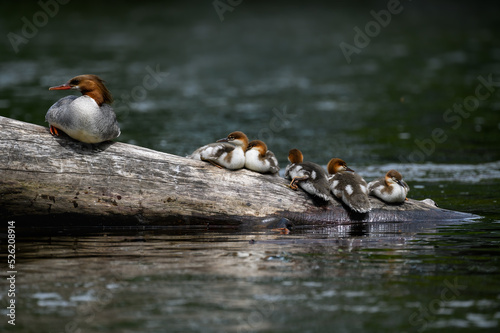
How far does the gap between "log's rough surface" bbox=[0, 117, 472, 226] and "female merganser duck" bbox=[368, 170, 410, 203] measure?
0.44 feet

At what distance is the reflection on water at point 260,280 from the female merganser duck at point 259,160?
86 centimetres

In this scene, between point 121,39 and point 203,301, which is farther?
point 121,39

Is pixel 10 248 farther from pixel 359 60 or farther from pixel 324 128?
pixel 359 60

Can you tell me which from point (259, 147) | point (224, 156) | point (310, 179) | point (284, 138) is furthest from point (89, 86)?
point (284, 138)

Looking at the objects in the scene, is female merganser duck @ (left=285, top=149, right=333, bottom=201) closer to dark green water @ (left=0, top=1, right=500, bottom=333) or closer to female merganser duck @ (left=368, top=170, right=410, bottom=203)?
dark green water @ (left=0, top=1, right=500, bottom=333)

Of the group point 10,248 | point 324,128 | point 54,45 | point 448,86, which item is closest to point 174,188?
point 10,248

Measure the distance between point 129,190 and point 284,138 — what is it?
881 cm

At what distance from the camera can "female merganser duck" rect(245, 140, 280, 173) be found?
9141mm

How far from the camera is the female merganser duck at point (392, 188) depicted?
30.3 feet

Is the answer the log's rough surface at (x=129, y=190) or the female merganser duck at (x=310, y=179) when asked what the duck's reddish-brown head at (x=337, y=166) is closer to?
the female merganser duck at (x=310, y=179)

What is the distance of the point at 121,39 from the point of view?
33.2 metres

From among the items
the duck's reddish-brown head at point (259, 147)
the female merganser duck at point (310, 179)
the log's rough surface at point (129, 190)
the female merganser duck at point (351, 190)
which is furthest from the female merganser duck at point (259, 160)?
the female merganser duck at point (351, 190)

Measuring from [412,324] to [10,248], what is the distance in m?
4.67

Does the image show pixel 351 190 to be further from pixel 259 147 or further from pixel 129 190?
pixel 129 190
